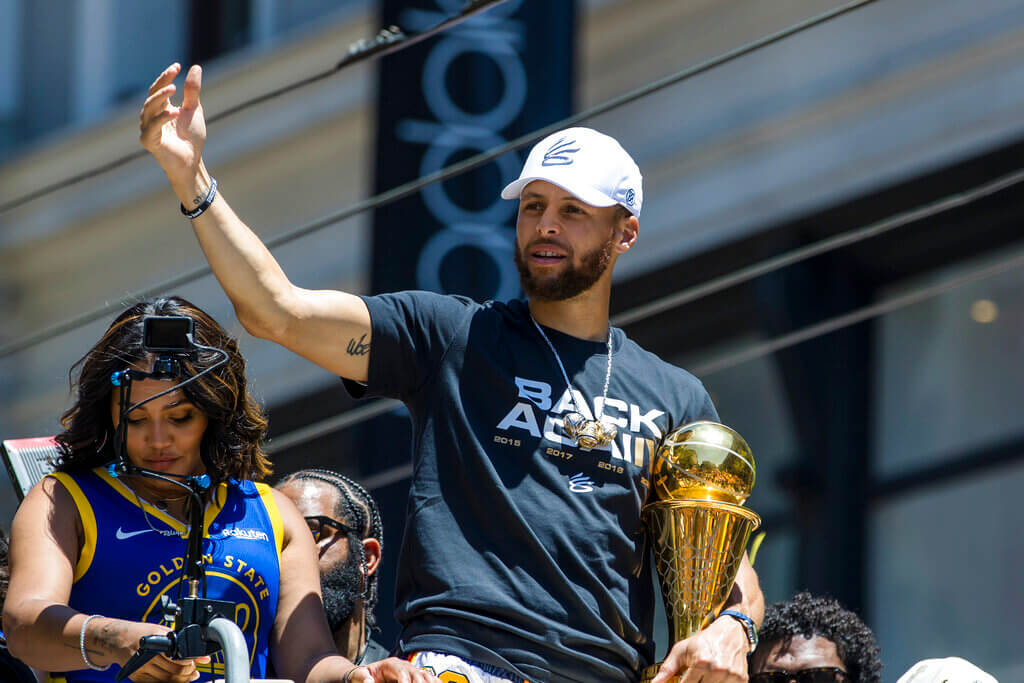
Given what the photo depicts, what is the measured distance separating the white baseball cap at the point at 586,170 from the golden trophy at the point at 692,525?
1.82 feet

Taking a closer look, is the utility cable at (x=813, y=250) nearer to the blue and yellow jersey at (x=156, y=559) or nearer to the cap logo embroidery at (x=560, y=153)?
the cap logo embroidery at (x=560, y=153)

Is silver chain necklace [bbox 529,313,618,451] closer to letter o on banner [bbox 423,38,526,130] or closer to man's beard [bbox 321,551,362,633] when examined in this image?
man's beard [bbox 321,551,362,633]

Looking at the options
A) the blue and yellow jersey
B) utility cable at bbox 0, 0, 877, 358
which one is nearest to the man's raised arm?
the blue and yellow jersey

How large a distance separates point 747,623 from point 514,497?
0.62 metres

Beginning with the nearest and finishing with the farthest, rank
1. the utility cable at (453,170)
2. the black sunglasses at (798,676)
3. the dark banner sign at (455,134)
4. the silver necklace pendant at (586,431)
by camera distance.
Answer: the silver necklace pendant at (586,431), the black sunglasses at (798,676), the utility cable at (453,170), the dark banner sign at (455,134)

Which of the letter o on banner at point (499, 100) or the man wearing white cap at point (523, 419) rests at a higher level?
the letter o on banner at point (499, 100)

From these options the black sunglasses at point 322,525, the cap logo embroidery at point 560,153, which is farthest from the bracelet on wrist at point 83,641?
the cap logo embroidery at point 560,153

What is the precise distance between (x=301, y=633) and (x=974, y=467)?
18.7 ft

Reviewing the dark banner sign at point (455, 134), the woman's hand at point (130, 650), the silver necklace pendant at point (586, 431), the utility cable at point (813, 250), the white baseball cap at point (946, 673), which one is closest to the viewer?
the woman's hand at point (130, 650)

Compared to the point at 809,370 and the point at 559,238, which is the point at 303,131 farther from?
the point at 559,238

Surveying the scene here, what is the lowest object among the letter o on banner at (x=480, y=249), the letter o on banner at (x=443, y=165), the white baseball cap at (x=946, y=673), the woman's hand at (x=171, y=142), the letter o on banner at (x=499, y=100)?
the white baseball cap at (x=946, y=673)

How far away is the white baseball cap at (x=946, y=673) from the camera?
163 inches

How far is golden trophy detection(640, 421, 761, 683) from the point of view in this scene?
3717 mm

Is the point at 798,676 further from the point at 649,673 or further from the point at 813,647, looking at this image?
the point at 649,673
